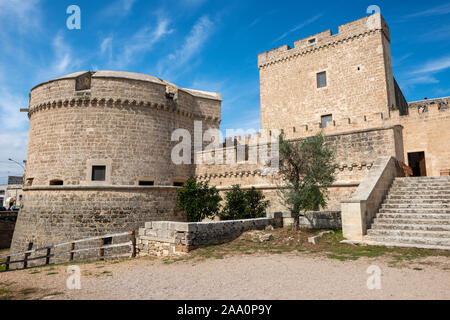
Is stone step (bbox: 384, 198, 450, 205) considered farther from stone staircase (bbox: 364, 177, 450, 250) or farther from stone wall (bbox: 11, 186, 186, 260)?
stone wall (bbox: 11, 186, 186, 260)

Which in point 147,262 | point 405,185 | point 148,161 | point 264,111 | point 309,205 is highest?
point 264,111

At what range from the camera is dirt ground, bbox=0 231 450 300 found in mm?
4387

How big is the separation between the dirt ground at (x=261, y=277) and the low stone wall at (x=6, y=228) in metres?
18.3

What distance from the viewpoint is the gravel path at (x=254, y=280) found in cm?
431

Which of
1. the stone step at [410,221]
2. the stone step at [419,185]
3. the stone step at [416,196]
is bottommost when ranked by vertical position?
the stone step at [410,221]

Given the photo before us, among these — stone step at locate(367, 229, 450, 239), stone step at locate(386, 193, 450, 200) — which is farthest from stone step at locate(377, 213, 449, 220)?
stone step at locate(386, 193, 450, 200)

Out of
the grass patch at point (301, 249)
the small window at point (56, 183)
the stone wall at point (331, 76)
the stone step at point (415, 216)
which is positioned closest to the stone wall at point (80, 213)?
the small window at point (56, 183)

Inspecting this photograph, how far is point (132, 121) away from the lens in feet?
50.2

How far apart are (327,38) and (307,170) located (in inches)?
545

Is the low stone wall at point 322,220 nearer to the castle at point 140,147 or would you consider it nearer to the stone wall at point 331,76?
the castle at point 140,147

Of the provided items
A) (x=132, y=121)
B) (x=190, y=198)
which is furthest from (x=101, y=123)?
(x=190, y=198)

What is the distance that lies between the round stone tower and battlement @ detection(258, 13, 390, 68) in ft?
33.3
